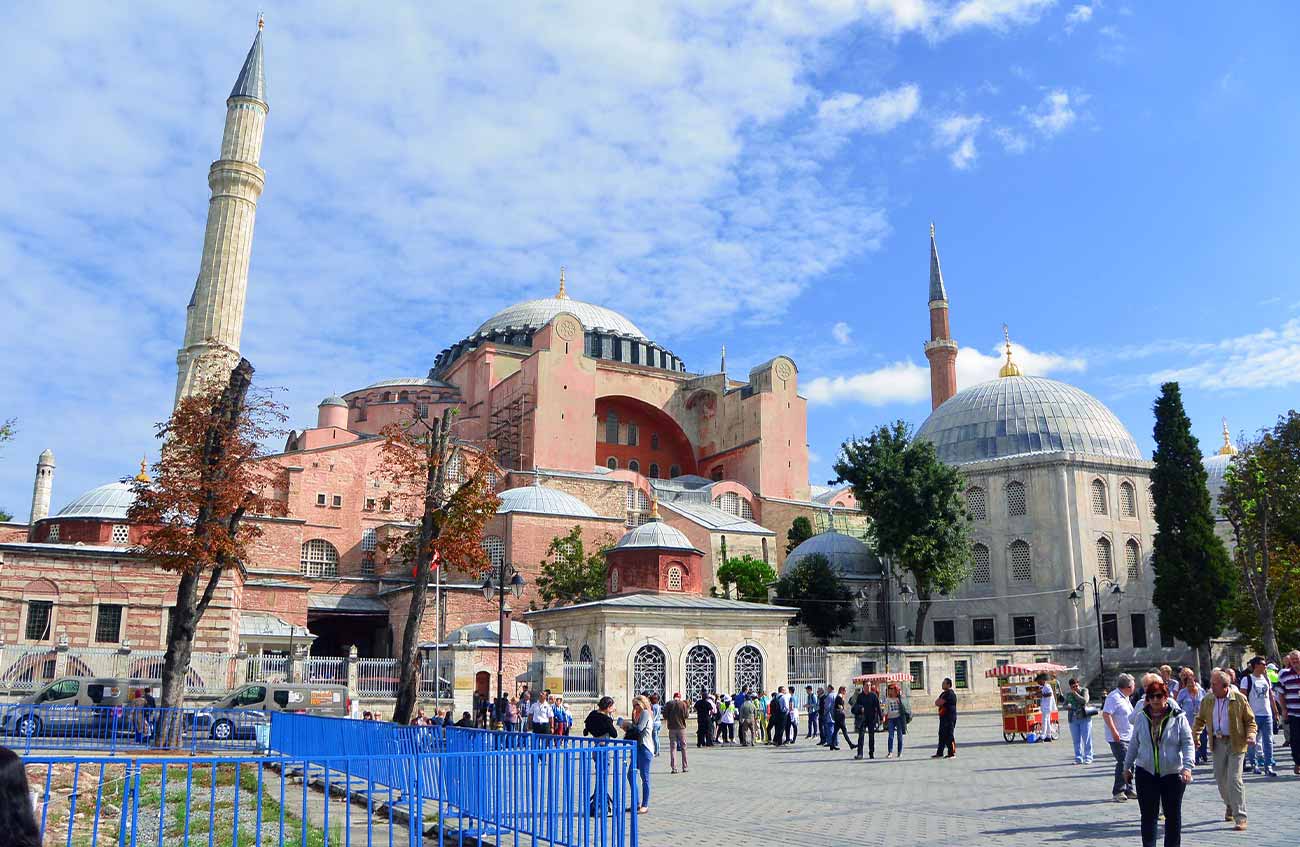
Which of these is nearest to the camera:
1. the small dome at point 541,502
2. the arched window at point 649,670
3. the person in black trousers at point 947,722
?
the person in black trousers at point 947,722

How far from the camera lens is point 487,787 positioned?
7.12 m

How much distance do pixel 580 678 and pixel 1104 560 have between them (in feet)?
66.2

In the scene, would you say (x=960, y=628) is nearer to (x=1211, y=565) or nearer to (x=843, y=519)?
(x=1211, y=565)

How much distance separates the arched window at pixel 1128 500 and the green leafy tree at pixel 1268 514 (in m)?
5.20

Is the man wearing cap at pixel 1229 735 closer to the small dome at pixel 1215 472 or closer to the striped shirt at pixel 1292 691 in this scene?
the striped shirt at pixel 1292 691

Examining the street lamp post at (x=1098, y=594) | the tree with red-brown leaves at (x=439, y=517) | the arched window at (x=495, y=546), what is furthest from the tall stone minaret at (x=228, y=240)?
the street lamp post at (x=1098, y=594)

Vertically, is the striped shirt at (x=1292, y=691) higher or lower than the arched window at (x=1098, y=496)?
lower

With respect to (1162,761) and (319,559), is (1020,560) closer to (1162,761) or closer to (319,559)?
(319,559)

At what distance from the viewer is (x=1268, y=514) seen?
28.1 meters

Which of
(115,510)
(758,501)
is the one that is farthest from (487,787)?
(758,501)

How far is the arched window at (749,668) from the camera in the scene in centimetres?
2633

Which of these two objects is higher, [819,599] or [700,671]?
[819,599]

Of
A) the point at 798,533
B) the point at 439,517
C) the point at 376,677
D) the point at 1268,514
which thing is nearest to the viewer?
the point at 439,517

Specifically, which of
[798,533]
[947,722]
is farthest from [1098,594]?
[947,722]
